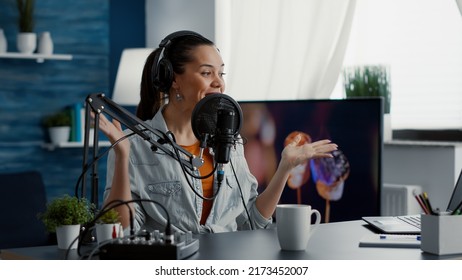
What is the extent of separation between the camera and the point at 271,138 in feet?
10.2

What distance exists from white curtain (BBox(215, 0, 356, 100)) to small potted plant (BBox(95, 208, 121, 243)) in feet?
7.12

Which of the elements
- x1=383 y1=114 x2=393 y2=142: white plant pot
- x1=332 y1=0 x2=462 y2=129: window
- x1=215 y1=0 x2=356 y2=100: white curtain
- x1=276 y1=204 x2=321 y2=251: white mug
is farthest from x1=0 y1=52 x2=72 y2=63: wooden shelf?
x1=276 y1=204 x2=321 y2=251: white mug

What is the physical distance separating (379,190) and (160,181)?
36.7 inches

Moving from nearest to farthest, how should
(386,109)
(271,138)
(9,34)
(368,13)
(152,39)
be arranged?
(271,138)
(386,109)
(368,13)
(9,34)
(152,39)

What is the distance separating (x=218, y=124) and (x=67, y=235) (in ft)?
1.32

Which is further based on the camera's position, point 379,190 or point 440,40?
point 440,40

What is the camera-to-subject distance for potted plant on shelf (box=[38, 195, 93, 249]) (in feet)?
5.21

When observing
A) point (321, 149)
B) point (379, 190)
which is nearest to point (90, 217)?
point (321, 149)

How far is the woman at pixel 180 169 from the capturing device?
2.16 m

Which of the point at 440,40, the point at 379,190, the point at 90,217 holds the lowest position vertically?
the point at 379,190

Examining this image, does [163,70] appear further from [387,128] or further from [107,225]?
[387,128]

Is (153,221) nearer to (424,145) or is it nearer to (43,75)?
(424,145)

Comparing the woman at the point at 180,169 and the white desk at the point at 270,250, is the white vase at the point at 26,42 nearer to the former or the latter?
the woman at the point at 180,169

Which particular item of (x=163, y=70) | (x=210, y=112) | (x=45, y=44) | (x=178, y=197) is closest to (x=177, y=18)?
(x=45, y=44)
